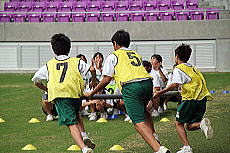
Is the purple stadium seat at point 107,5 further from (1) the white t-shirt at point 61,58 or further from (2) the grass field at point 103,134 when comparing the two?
(1) the white t-shirt at point 61,58

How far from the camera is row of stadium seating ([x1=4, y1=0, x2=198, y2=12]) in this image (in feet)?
118

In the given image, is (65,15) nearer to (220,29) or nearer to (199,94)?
(220,29)

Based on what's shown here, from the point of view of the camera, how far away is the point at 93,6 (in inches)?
1436

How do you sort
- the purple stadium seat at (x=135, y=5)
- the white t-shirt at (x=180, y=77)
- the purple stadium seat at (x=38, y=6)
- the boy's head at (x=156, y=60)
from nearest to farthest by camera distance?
the white t-shirt at (x=180, y=77) → the boy's head at (x=156, y=60) → the purple stadium seat at (x=135, y=5) → the purple stadium seat at (x=38, y=6)

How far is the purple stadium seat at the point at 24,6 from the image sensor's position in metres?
37.1

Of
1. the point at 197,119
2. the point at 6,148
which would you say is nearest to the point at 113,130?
the point at 6,148

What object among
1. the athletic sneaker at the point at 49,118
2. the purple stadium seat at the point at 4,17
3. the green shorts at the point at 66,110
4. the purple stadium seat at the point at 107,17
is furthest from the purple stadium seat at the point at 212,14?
the green shorts at the point at 66,110

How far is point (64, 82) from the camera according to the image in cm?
745

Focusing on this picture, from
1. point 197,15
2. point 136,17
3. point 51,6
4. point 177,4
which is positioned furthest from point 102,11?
point 197,15

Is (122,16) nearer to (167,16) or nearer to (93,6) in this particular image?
(93,6)

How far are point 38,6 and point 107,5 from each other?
497 cm

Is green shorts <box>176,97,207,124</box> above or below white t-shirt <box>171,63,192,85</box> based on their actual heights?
below

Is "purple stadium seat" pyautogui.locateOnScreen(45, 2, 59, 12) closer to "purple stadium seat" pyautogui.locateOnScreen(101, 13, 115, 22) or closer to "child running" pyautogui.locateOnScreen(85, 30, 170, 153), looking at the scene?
"purple stadium seat" pyautogui.locateOnScreen(101, 13, 115, 22)

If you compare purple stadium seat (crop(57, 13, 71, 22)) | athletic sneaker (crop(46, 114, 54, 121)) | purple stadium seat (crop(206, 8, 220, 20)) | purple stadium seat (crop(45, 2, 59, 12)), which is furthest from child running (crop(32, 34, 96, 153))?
purple stadium seat (crop(45, 2, 59, 12))
